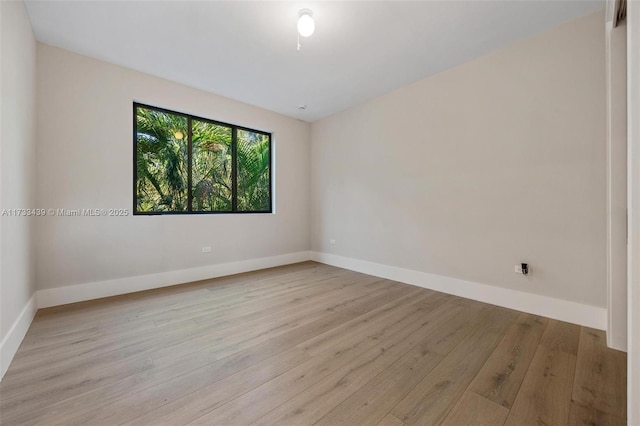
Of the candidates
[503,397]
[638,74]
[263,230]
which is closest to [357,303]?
[503,397]

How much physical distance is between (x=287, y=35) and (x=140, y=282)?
337 cm

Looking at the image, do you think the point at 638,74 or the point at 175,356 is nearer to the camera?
the point at 638,74

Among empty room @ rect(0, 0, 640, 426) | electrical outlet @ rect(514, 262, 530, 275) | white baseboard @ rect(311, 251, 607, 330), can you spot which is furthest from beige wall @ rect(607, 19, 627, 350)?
electrical outlet @ rect(514, 262, 530, 275)

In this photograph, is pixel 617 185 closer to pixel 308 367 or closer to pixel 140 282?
pixel 308 367

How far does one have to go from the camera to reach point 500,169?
2.74 m

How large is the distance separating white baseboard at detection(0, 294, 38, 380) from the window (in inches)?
54.6

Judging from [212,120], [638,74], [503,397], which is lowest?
[503,397]

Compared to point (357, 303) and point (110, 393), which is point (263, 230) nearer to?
point (357, 303)

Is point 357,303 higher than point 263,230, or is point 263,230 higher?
point 263,230

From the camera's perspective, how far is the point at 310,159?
5.11 m

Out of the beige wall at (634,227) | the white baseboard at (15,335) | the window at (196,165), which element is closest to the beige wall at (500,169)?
the window at (196,165)

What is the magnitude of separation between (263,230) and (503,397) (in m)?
3.72

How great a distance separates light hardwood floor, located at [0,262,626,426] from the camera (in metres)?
1.30

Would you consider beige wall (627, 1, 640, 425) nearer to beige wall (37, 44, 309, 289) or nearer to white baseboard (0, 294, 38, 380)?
white baseboard (0, 294, 38, 380)
